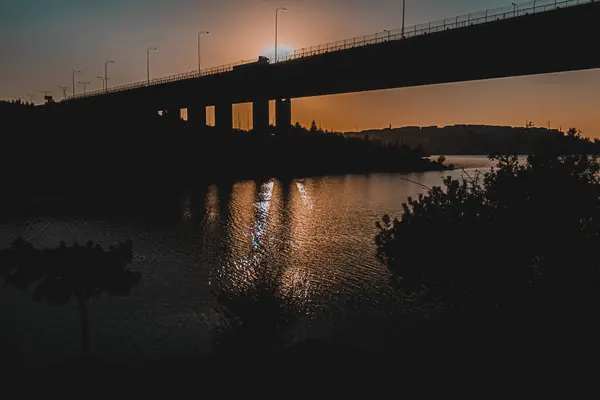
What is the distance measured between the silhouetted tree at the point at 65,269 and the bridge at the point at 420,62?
50.9 m

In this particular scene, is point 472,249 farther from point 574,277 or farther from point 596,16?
point 596,16

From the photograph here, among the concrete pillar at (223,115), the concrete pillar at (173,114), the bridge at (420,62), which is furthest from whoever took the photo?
the concrete pillar at (173,114)

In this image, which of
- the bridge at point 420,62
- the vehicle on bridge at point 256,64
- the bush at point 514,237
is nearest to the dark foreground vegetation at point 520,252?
the bush at point 514,237

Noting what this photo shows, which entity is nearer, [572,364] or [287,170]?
[572,364]

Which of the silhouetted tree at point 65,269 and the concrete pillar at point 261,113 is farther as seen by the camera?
the concrete pillar at point 261,113

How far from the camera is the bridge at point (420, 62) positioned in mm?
51406

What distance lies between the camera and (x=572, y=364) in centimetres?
1842

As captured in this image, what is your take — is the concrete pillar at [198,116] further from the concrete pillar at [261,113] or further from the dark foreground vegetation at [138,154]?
the concrete pillar at [261,113]

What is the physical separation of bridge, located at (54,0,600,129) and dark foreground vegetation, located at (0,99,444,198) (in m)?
13.7

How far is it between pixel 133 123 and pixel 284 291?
11250 centimetres

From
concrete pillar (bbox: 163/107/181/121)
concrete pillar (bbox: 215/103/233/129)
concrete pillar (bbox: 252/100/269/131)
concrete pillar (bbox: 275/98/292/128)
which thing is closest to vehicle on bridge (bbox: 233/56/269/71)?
concrete pillar (bbox: 252/100/269/131)

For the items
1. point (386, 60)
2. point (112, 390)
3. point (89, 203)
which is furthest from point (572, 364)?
point (89, 203)

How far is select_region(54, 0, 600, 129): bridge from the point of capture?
169 feet

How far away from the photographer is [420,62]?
67250mm
